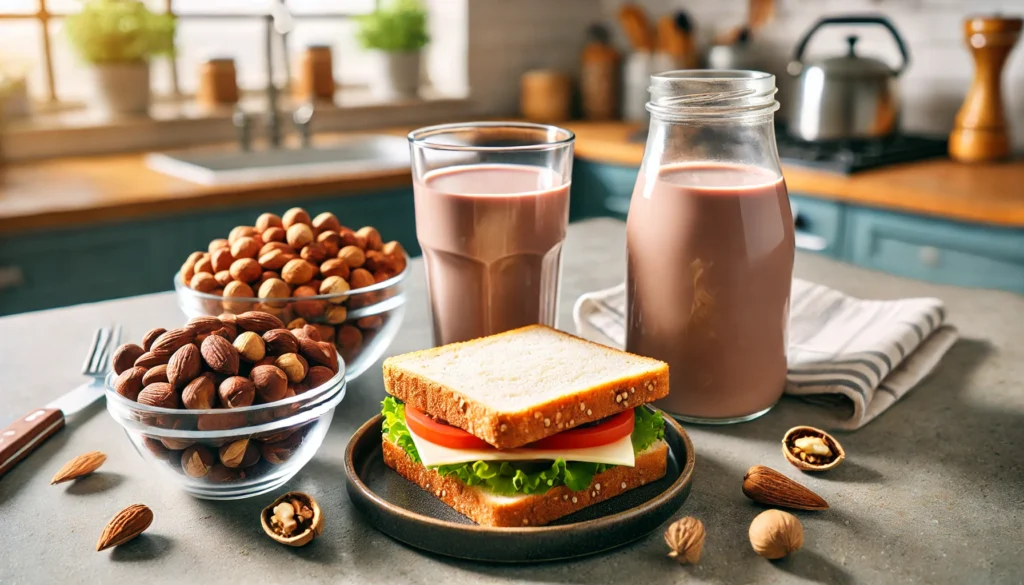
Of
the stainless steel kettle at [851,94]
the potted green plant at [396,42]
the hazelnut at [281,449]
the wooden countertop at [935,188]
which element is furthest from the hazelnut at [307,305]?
the potted green plant at [396,42]

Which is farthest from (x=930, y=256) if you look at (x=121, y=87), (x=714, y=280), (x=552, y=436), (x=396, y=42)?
(x=121, y=87)

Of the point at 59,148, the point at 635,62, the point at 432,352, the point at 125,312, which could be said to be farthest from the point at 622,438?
the point at 635,62

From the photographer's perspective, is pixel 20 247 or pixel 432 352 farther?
pixel 20 247

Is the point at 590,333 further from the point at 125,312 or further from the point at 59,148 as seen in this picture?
the point at 59,148

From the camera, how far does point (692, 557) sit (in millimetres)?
667

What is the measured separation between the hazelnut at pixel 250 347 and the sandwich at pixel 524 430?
11 centimetres

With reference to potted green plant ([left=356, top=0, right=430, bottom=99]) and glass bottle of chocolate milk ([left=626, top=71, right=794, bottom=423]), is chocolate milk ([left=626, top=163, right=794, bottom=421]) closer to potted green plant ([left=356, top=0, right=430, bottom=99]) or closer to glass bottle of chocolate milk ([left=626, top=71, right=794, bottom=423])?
glass bottle of chocolate milk ([left=626, top=71, right=794, bottom=423])

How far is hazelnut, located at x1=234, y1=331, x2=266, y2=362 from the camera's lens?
75 cm

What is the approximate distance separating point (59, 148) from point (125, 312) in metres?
1.83

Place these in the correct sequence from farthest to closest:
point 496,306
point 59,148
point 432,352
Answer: point 59,148, point 496,306, point 432,352

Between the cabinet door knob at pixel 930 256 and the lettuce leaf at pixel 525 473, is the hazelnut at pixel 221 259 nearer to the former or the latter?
the lettuce leaf at pixel 525 473

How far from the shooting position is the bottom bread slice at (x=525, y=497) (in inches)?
27.8

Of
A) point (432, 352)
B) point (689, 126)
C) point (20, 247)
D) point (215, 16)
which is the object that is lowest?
point (20, 247)

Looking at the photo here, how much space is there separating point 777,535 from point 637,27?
3.05 meters
